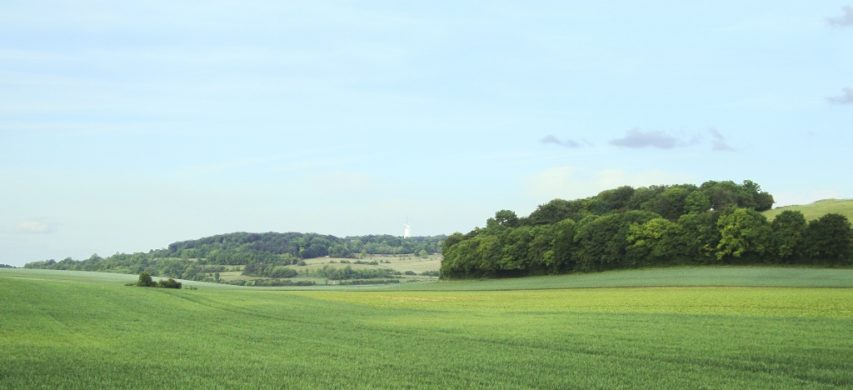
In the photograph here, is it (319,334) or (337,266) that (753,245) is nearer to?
(319,334)

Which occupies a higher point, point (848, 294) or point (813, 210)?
point (813, 210)

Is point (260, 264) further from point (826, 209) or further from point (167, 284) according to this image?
point (826, 209)

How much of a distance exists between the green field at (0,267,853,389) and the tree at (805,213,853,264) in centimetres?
3325

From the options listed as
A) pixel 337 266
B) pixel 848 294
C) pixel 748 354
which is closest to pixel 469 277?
pixel 337 266

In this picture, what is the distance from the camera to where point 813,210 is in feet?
356

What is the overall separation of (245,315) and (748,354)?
92.1 ft

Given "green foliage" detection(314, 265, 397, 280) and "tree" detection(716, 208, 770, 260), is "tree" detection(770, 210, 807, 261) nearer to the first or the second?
"tree" detection(716, 208, 770, 260)

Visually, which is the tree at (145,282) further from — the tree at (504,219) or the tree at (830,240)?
the tree at (504,219)

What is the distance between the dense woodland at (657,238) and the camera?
81750 mm

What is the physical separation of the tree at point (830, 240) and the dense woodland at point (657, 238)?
0.31 feet

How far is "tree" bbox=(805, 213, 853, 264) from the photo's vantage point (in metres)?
78.1

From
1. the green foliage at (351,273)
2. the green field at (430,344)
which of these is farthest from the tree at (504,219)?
the green field at (430,344)

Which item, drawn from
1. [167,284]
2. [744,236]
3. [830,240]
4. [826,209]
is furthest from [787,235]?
[167,284]

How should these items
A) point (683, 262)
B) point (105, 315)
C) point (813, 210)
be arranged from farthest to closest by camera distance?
point (813, 210) < point (683, 262) < point (105, 315)
